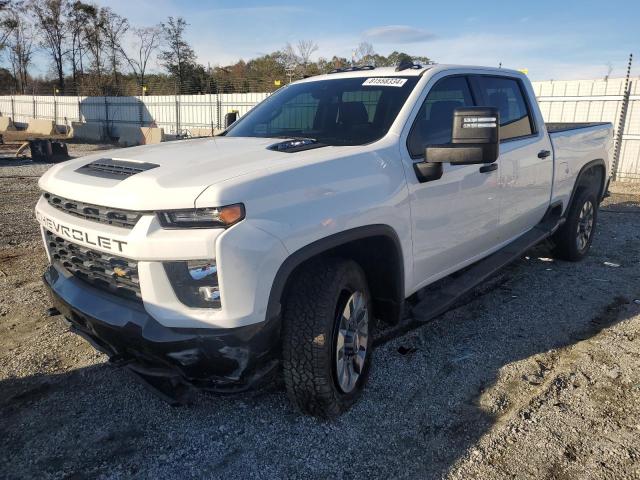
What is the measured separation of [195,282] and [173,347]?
0.30 meters

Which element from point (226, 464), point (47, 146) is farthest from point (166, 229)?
point (47, 146)

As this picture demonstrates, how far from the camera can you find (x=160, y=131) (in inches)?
804

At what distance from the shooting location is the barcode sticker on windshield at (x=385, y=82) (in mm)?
3488

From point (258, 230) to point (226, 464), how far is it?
1185 millimetres

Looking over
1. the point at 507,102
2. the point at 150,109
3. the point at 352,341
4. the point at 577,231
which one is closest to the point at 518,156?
the point at 507,102

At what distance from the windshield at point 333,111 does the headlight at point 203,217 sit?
1152 millimetres

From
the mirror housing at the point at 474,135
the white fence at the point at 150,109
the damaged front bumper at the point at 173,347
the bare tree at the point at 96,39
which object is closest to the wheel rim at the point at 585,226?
the mirror housing at the point at 474,135

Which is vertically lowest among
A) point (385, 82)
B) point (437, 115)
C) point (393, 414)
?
point (393, 414)

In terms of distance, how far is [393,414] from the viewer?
295 centimetres

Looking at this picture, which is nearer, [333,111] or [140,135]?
[333,111]

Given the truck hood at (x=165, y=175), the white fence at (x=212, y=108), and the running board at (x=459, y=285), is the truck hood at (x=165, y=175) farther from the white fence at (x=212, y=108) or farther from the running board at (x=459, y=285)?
the white fence at (x=212, y=108)

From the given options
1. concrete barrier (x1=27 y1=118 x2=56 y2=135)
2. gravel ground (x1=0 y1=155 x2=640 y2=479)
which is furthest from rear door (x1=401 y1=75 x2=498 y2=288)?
concrete barrier (x1=27 y1=118 x2=56 y2=135)

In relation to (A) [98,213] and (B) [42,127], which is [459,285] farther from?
(B) [42,127]

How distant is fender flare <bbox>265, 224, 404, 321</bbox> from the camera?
2.32 metres
